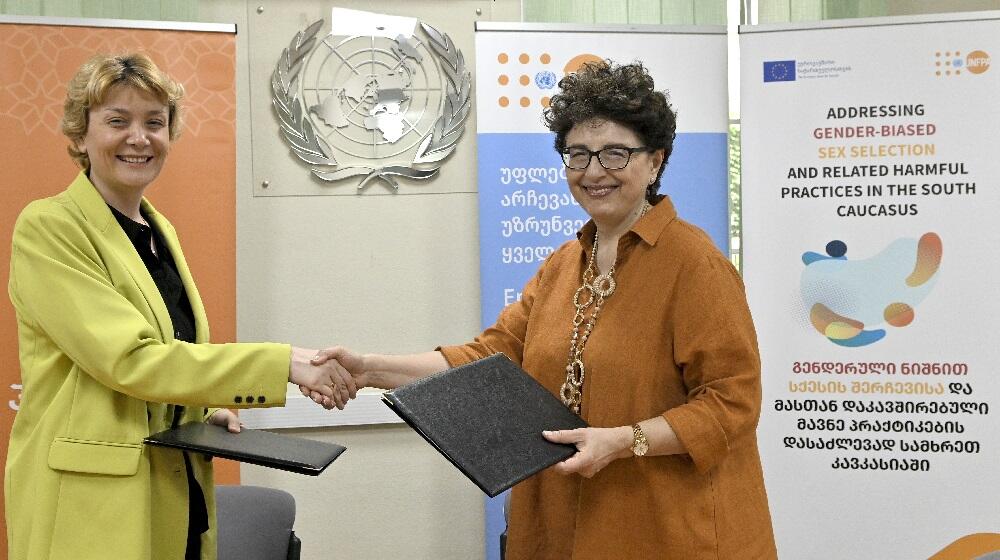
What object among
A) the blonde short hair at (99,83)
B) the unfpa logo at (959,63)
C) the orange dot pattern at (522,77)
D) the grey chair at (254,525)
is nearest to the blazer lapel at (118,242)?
the blonde short hair at (99,83)

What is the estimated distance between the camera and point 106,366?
1869mm

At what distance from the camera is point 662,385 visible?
1.88 m

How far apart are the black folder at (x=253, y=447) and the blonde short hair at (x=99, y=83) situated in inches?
26.2

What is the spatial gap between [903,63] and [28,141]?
10.6ft

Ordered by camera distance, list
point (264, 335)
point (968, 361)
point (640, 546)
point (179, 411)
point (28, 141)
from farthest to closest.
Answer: point (264, 335) → point (968, 361) → point (28, 141) → point (179, 411) → point (640, 546)

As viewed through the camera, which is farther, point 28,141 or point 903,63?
point 903,63

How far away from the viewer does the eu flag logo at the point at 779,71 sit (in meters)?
3.66

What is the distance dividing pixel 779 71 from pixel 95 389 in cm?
279

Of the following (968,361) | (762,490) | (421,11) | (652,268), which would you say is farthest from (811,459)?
(421,11)

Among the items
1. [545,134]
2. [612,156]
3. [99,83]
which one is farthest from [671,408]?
[545,134]

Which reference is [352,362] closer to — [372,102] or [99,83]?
[99,83]

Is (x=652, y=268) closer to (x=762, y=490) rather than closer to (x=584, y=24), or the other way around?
(x=762, y=490)

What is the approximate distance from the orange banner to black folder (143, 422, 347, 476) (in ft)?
4.66

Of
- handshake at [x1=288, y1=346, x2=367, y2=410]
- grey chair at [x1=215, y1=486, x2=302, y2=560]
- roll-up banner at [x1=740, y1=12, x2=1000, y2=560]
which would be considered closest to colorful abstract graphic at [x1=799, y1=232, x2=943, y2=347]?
roll-up banner at [x1=740, y1=12, x2=1000, y2=560]
